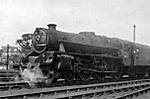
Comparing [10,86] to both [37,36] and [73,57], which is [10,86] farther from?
[73,57]

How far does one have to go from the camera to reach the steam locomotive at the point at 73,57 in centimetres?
1322

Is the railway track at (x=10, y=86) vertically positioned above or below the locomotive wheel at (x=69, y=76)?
below

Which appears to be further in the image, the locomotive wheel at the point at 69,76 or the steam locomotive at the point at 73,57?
the locomotive wheel at the point at 69,76

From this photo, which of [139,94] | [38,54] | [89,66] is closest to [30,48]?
[38,54]

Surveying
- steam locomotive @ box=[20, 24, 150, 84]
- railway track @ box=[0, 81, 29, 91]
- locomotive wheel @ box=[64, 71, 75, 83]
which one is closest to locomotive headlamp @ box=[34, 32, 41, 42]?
steam locomotive @ box=[20, 24, 150, 84]

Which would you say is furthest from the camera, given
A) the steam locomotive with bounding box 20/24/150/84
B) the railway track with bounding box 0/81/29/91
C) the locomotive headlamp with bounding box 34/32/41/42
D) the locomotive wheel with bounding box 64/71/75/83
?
the locomotive headlamp with bounding box 34/32/41/42

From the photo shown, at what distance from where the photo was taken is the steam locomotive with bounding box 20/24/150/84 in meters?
13.2

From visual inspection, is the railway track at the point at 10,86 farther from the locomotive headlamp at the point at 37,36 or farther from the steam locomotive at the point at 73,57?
the locomotive headlamp at the point at 37,36

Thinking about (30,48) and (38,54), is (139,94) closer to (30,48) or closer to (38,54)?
(38,54)

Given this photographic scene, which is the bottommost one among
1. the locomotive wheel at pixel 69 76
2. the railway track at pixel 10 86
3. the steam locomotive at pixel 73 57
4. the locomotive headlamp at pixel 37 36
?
the railway track at pixel 10 86

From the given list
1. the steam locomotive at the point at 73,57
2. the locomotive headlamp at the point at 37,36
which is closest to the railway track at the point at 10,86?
the steam locomotive at the point at 73,57

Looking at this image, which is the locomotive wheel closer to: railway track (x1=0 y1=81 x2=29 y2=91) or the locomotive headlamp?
railway track (x1=0 y1=81 x2=29 y2=91)

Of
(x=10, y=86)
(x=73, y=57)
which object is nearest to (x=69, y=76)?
(x=73, y=57)

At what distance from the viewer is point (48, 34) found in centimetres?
1366
